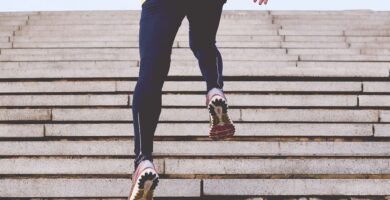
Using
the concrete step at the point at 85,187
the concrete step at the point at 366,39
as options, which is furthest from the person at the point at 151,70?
the concrete step at the point at 366,39

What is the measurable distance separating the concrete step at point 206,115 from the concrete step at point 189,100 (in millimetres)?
136

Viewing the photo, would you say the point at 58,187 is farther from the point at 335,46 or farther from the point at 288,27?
the point at 288,27

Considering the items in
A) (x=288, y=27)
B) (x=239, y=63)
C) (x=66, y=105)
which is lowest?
(x=66, y=105)

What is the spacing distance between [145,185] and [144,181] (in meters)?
0.02

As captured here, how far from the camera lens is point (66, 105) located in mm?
3602

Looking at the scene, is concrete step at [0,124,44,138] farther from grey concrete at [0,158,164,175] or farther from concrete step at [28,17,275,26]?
concrete step at [28,17,275,26]

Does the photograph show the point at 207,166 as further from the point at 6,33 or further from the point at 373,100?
the point at 6,33

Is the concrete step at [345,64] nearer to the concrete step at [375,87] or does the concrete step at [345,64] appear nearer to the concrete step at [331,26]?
the concrete step at [375,87]

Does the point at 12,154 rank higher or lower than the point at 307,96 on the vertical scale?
lower

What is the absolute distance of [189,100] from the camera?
3.64 metres

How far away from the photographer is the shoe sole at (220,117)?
228 centimetres

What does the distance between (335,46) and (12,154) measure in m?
3.60

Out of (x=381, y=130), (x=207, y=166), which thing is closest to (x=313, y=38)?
(x=381, y=130)

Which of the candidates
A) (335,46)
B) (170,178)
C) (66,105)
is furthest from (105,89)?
(335,46)
